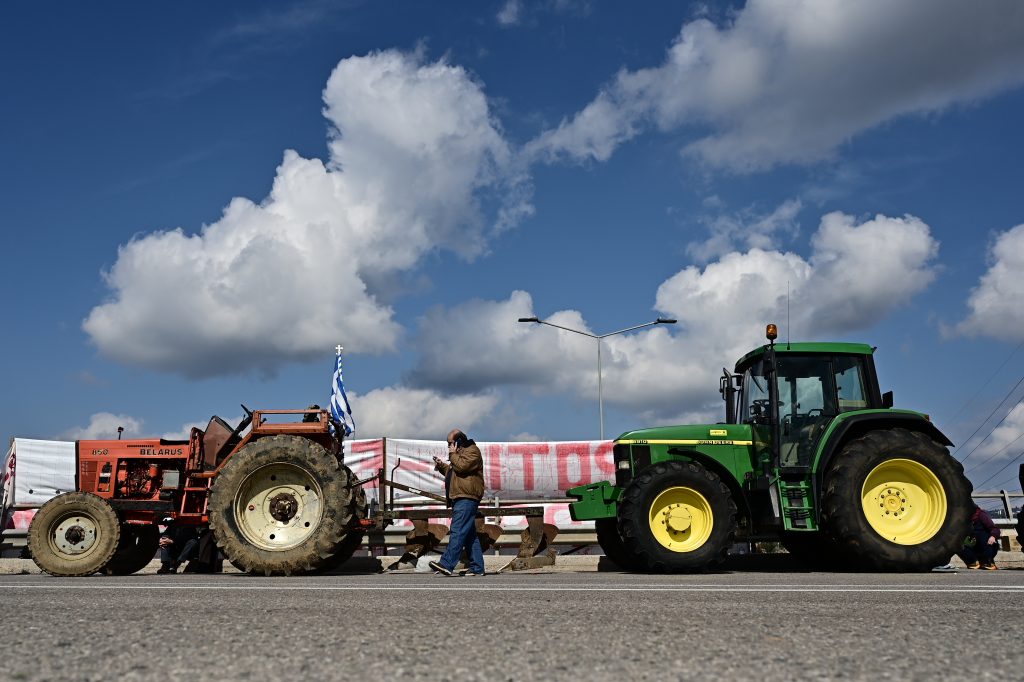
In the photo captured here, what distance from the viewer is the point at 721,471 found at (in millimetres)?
10539

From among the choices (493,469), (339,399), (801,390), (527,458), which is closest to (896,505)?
(801,390)

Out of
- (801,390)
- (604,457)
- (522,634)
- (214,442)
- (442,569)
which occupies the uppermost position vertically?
(604,457)

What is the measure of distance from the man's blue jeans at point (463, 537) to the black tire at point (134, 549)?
4143 millimetres

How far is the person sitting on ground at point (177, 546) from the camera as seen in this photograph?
12258 millimetres

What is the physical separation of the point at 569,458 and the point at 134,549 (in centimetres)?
1065

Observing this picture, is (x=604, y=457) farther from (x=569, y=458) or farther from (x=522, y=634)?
(x=522, y=634)

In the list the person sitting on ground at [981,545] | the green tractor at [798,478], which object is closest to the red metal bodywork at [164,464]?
the green tractor at [798,478]

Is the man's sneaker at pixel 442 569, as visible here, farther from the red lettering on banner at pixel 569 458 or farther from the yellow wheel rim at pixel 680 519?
the red lettering on banner at pixel 569 458

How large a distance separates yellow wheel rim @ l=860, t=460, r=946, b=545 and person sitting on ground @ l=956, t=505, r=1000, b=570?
2298mm

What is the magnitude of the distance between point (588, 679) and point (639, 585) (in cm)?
457

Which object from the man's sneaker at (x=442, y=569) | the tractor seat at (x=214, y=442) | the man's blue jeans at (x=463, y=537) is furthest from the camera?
the tractor seat at (x=214, y=442)

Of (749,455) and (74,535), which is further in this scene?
(74,535)

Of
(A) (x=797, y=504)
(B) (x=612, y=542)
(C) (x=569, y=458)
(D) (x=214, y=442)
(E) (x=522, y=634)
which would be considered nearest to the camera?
(E) (x=522, y=634)

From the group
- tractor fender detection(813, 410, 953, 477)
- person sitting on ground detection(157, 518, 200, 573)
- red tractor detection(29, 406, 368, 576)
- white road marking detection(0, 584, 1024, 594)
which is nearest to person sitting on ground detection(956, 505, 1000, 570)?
tractor fender detection(813, 410, 953, 477)
